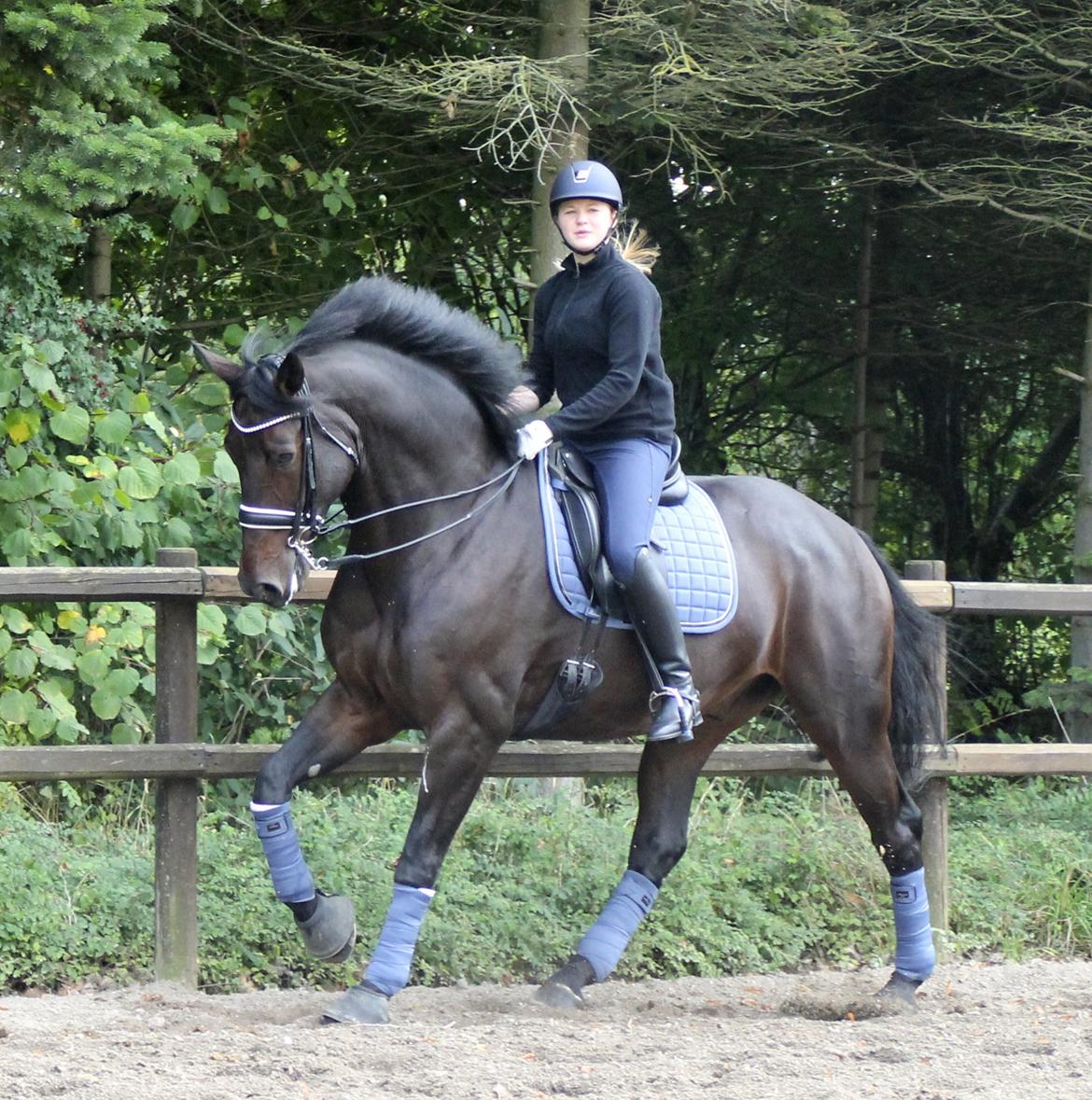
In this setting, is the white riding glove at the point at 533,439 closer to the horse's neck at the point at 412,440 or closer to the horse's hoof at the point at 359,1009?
the horse's neck at the point at 412,440

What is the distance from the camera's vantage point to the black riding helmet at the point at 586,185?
15.8 feet

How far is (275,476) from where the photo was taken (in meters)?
4.36

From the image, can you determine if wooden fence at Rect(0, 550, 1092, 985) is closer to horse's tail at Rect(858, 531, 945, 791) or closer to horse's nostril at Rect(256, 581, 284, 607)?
horse's tail at Rect(858, 531, 945, 791)

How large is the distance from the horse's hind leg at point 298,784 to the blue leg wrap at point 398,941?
8.5 inches

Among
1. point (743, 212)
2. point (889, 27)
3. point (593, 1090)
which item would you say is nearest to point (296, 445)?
point (593, 1090)

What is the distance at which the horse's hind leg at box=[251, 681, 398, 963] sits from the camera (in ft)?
15.2

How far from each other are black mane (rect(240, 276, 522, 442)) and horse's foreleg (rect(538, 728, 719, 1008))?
4.71ft

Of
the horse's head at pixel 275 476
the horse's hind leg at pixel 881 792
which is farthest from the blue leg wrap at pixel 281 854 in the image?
the horse's hind leg at pixel 881 792

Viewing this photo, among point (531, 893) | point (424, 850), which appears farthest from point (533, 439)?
point (531, 893)

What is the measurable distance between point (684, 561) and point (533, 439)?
29.1 inches

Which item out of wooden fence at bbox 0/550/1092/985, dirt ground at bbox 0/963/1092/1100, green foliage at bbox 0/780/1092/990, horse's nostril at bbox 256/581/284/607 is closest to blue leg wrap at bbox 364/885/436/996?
dirt ground at bbox 0/963/1092/1100

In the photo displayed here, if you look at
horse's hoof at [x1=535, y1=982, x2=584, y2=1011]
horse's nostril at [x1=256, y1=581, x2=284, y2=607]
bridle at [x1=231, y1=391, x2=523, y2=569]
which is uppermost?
bridle at [x1=231, y1=391, x2=523, y2=569]

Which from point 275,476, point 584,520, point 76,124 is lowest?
point 584,520

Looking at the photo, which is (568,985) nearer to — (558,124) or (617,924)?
(617,924)
